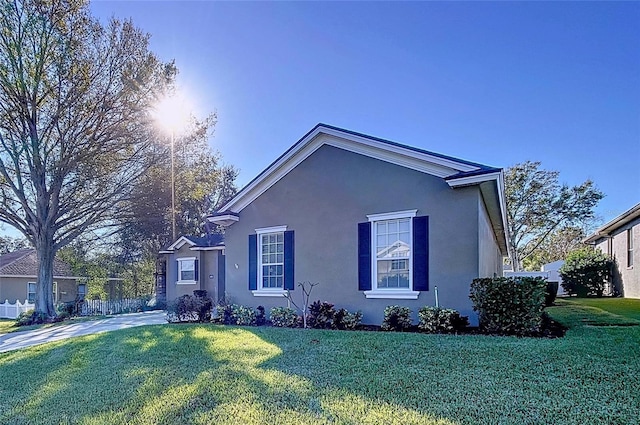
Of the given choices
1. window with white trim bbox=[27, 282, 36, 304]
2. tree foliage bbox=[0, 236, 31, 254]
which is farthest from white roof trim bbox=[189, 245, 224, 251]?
tree foliage bbox=[0, 236, 31, 254]

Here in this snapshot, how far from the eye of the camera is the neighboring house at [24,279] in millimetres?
24781

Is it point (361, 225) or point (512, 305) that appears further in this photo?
point (361, 225)

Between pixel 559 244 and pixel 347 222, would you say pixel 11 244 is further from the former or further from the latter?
pixel 559 244

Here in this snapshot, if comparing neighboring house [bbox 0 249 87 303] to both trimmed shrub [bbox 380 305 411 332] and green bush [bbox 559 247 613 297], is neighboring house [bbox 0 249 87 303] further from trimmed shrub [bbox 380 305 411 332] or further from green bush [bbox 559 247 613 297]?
green bush [bbox 559 247 613 297]

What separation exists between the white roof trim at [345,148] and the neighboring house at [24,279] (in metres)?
18.8

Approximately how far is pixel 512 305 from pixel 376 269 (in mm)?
3235

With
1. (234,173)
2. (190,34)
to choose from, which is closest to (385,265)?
(190,34)

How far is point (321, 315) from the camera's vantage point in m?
10.3

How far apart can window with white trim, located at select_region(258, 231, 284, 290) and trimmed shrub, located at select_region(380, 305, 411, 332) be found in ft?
11.7

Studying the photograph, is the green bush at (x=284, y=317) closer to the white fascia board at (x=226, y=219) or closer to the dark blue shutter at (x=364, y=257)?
the dark blue shutter at (x=364, y=257)

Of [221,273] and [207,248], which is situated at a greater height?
[207,248]

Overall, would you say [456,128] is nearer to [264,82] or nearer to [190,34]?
[264,82]

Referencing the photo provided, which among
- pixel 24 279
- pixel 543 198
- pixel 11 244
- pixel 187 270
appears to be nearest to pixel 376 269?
pixel 187 270

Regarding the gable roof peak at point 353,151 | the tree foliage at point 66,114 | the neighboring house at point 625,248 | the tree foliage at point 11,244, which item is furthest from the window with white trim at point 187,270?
the tree foliage at point 11,244
